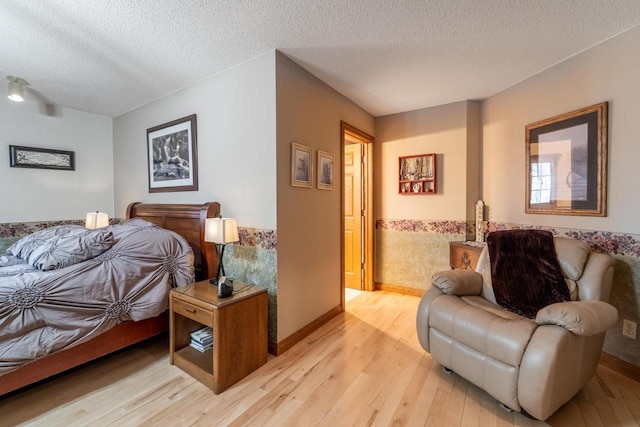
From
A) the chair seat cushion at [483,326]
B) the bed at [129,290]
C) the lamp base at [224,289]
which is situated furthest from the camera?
the lamp base at [224,289]

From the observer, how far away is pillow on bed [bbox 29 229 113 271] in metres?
1.99

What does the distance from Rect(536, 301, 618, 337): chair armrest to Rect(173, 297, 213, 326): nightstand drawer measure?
201 centimetres

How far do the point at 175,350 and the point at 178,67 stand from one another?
238 centimetres

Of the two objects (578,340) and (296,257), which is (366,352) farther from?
(578,340)

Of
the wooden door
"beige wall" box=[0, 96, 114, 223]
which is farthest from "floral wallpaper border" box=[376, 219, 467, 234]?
"beige wall" box=[0, 96, 114, 223]

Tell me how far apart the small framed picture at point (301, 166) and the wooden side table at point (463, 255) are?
5.84 ft

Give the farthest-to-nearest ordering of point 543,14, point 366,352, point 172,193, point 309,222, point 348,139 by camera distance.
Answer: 1. point 348,139
2. point 172,193
3. point 309,222
4. point 366,352
5. point 543,14

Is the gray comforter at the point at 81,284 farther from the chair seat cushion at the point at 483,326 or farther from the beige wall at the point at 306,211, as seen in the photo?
the chair seat cushion at the point at 483,326

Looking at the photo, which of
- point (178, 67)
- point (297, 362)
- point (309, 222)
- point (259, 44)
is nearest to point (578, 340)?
point (297, 362)

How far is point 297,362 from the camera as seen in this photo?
2.18 m

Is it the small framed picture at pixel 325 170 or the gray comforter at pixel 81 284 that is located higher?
the small framed picture at pixel 325 170

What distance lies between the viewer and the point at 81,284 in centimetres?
188

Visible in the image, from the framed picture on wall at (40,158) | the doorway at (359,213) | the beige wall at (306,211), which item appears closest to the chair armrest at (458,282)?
the beige wall at (306,211)

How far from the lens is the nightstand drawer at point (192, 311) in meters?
1.87
